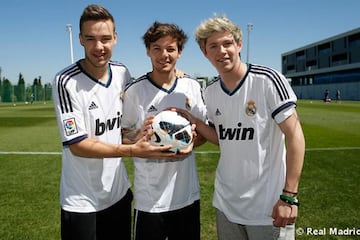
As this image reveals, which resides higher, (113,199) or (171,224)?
(113,199)

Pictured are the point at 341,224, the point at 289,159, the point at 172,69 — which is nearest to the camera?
the point at 289,159

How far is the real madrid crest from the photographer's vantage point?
2.63 m

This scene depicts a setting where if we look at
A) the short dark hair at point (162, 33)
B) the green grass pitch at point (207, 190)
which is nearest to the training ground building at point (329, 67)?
the green grass pitch at point (207, 190)

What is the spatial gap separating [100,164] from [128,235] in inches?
30.1

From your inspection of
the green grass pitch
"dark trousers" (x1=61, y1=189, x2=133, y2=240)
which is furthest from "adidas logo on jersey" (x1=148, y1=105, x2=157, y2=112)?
the green grass pitch

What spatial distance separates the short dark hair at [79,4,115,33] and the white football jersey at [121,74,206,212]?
0.65 meters

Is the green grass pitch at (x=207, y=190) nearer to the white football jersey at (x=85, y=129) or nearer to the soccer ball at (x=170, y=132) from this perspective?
the white football jersey at (x=85, y=129)

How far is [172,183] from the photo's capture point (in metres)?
2.97

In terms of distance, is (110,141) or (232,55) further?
(110,141)

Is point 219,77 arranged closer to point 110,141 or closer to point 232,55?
point 232,55

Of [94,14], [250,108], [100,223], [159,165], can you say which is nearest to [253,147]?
[250,108]

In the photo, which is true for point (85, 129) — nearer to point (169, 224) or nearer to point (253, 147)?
point (169, 224)

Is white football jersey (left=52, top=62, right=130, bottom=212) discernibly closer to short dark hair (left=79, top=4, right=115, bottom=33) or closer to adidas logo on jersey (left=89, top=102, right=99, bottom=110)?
adidas logo on jersey (left=89, top=102, right=99, bottom=110)

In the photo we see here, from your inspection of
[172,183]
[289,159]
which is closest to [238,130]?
[289,159]
